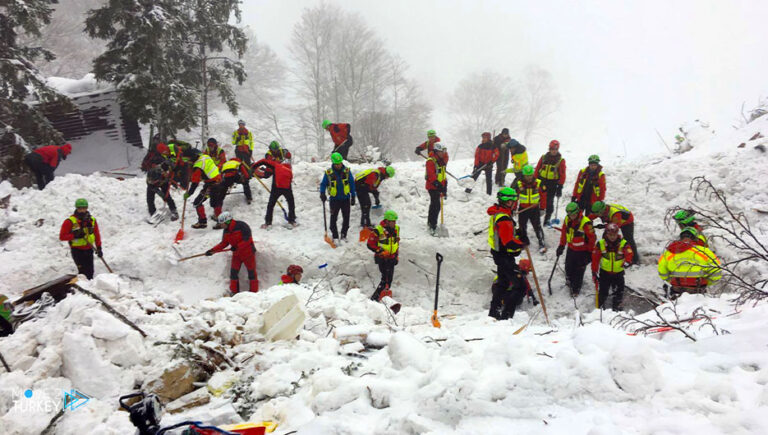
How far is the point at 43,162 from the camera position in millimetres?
10055

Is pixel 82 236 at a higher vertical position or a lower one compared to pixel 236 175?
lower

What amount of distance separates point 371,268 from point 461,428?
6336 millimetres

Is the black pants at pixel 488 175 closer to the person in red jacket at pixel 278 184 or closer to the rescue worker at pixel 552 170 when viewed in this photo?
the rescue worker at pixel 552 170

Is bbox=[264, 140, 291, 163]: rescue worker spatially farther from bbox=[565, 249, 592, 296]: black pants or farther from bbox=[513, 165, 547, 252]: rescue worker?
bbox=[565, 249, 592, 296]: black pants

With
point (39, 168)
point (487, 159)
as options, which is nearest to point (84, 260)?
point (39, 168)

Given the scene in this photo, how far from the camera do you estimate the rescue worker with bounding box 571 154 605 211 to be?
7.87 metres

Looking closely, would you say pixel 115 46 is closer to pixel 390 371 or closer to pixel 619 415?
pixel 390 371

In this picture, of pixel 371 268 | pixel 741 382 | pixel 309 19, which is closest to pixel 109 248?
pixel 371 268

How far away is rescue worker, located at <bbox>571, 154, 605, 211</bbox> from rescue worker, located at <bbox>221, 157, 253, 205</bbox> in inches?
309

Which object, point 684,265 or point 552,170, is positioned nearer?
point 684,265

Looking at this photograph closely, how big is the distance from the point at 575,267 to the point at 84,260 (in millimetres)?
9606

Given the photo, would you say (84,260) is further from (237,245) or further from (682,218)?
(682,218)

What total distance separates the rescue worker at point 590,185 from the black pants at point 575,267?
1675mm

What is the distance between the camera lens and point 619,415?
1959 mm
